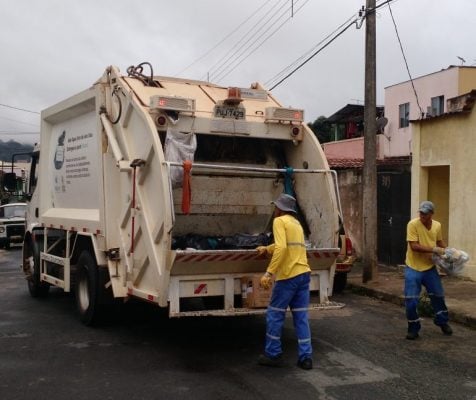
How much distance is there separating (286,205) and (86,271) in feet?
9.77

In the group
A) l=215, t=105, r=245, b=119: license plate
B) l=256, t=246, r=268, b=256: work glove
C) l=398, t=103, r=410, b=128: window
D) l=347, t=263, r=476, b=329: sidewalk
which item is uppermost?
l=398, t=103, r=410, b=128: window

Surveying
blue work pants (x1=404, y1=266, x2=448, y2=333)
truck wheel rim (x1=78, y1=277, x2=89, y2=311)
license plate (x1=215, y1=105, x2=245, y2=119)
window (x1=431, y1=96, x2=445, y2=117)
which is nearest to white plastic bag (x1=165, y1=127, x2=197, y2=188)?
license plate (x1=215, y1=105, x2=245, y2=119)

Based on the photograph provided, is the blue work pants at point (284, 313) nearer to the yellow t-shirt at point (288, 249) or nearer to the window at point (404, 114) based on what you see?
the yellow t-shirt at point (288, 249)

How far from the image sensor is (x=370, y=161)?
1111 cm

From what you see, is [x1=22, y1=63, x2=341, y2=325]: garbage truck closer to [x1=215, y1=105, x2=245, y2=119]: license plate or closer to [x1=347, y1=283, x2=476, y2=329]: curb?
[x1=215, y1=105, x2=245, y2=119]: license plate

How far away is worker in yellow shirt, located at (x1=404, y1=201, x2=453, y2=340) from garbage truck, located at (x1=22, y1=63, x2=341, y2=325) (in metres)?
1.07

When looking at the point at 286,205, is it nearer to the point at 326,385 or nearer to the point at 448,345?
the point at 326,385

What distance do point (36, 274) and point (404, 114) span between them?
26281 mm

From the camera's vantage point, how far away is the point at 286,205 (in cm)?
602

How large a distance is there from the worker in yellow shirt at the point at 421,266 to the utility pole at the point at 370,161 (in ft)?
12.4

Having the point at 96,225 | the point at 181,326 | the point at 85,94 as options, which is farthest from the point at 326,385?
the point at 85,94

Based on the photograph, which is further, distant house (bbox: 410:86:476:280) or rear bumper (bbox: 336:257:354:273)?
distant house (bbox: 410:86:476:280)

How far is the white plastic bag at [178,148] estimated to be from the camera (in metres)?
6.52

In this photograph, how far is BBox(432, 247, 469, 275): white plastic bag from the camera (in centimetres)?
712
